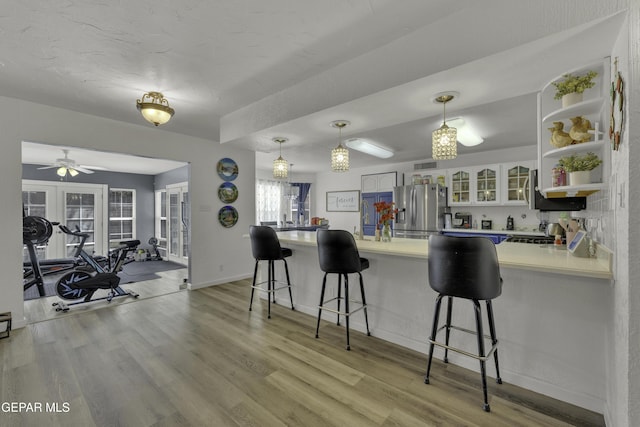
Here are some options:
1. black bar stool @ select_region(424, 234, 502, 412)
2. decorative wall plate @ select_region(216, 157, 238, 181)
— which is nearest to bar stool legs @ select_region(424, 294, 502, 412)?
black bar stool @ select_region(424, 234, 502, 412)

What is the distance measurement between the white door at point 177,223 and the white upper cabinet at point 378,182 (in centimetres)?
429

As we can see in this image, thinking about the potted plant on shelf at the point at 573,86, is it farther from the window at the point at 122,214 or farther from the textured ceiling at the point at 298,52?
the window at the point at 122,214

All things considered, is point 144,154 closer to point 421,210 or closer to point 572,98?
point 572,98

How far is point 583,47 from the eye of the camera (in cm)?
160

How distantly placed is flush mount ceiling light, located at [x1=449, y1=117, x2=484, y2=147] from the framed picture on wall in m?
3.58

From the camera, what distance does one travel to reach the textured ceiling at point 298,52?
5.34 ft

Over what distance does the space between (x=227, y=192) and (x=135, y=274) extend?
8.75 feet

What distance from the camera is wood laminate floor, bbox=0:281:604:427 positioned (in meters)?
1.63

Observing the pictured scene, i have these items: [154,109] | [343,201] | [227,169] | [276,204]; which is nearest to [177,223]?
[276,204]

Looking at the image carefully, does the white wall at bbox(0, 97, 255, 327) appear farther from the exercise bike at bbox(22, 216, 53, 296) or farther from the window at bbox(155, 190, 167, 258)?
the window at bbox(155, 190, 167, 258)

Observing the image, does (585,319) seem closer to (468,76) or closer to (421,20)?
(468,76)

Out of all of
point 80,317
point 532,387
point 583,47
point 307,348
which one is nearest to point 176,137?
point 80,317

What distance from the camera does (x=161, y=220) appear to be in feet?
25.0

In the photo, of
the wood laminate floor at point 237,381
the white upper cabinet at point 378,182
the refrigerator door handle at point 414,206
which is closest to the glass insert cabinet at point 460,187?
the refrigerator door handle at point 414,206
